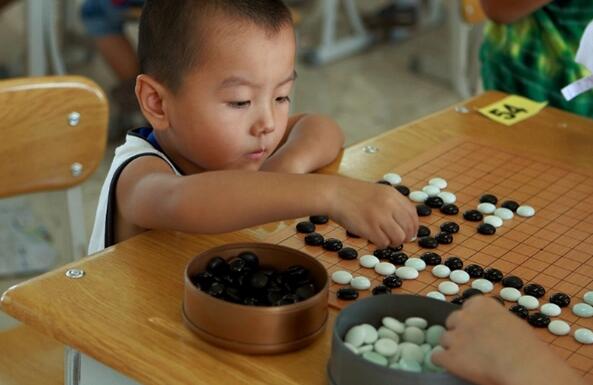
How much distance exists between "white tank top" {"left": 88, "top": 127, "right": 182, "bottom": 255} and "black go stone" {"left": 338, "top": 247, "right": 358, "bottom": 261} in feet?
1.04

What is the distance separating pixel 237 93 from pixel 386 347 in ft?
1.83

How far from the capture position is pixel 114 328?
49.1 inches

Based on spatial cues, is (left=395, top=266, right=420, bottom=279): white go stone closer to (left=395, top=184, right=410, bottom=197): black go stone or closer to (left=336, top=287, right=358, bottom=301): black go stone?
(left=336, top=287, right=358, bottom=301): black go stone

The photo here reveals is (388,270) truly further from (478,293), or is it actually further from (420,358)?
(420,358)

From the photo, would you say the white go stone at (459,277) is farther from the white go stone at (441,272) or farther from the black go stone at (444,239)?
the black go stone at (444,239)

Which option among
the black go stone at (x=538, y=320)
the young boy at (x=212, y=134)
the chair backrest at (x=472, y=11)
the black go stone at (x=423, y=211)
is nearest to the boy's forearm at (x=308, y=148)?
the young boy at (x=212, y=134)

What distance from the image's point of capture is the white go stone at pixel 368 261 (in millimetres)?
1416

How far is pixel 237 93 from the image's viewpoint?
1532 millimetres

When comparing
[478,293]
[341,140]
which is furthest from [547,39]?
[478,293]

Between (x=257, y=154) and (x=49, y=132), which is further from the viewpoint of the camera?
(x=49, y=132)

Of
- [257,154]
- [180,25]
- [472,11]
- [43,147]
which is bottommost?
[472,11]

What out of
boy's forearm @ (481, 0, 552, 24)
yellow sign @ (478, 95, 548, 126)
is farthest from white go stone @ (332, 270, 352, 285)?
boy's forearm @ (481, 0, 552, 24)

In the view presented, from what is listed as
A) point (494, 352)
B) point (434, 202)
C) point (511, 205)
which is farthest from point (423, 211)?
point (494, 352)

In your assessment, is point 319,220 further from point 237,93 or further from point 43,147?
point 43,147
